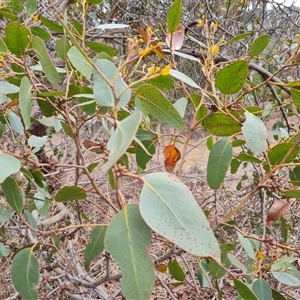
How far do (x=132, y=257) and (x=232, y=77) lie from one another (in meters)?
0.30

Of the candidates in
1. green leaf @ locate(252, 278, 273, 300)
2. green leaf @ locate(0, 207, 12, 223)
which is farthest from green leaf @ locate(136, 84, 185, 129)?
green leaf @ locate(0, 207, 12, 223)

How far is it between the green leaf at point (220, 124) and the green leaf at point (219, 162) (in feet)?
0.15

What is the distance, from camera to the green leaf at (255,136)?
0.53m

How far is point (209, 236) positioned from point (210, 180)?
28 centimetres

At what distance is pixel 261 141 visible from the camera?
543 mm

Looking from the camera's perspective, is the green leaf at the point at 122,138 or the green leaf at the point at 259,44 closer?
the green leaf at the point at 122,138

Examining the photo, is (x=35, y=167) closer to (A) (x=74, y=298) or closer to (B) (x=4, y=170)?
(B) (x=4, y=170)

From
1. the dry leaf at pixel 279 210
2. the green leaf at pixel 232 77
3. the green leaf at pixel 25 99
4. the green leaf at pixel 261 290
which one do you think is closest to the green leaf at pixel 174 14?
the green leaf at pixel 232 77

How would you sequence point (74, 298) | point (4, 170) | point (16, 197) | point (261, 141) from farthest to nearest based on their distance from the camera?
1. point (74, 298)
2. point (16, 197)
3. point (261, 141)
4. point (4, 170)

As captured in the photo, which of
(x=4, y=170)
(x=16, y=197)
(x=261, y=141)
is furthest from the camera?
(x=16, y=197)

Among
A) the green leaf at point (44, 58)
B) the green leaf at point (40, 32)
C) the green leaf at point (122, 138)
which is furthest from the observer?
the green leaf at point (40, 32)

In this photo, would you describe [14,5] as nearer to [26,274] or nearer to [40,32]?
[40,32]

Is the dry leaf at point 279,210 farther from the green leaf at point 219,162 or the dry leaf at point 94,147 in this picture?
the dry leaf at point 94,147

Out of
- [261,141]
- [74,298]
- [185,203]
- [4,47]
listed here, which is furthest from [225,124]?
[74,298]
